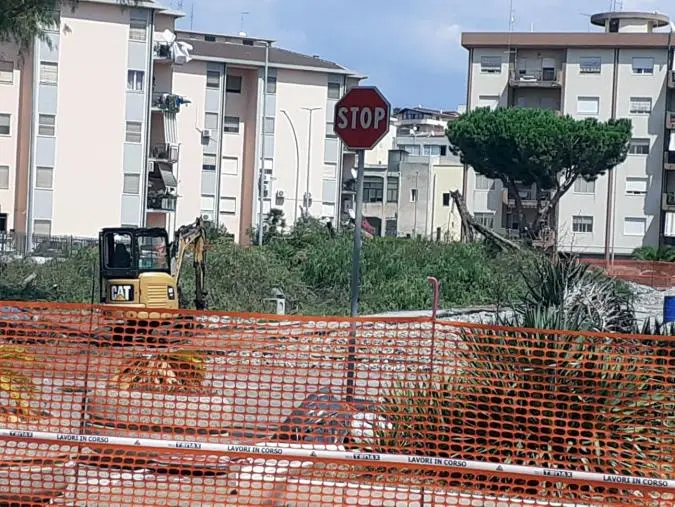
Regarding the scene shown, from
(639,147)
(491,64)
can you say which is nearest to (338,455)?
(639,147)

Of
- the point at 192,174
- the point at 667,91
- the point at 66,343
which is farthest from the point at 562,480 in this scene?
the point at 667,91

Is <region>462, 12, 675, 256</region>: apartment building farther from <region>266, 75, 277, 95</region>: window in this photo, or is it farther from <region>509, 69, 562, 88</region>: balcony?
<region>266, 75, 277, 95</region>: window

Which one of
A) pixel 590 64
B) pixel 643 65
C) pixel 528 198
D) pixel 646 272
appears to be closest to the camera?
pixel 646 272

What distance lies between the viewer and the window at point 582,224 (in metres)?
79.4

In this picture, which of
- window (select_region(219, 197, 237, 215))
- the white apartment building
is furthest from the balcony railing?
window (select_region(219, 197, 237, 215))

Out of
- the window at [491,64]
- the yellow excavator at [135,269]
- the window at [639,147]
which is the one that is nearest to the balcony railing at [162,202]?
the window at [491,64]

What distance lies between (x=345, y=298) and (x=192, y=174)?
39593 mm

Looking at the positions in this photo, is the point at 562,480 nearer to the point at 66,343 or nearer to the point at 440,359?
the point at 440,359

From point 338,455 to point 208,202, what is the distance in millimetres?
64371

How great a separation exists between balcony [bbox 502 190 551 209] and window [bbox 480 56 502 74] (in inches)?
336

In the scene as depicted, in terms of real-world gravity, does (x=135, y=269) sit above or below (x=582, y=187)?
below

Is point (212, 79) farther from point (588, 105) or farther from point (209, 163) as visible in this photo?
point (588, 105)

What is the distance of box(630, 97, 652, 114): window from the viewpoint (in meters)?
78.4

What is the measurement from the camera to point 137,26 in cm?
5791
